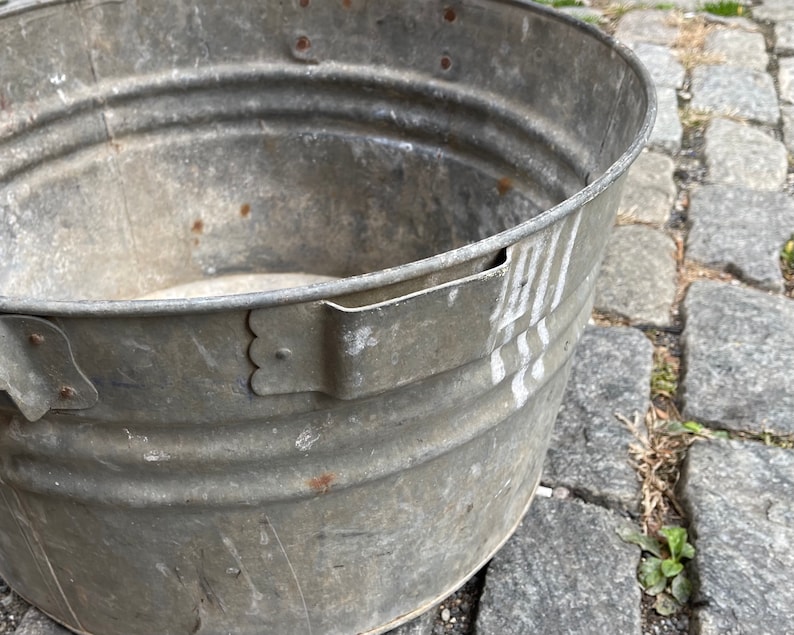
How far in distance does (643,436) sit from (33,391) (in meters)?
1.21

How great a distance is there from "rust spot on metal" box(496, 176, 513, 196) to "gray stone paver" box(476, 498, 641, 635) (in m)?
0.65

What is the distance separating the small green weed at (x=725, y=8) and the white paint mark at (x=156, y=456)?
3.42 meters

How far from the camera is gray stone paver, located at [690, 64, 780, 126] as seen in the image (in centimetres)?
281

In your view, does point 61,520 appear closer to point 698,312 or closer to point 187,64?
point 187,64

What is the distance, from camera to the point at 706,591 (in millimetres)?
1339

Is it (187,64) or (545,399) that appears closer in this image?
(545,399)

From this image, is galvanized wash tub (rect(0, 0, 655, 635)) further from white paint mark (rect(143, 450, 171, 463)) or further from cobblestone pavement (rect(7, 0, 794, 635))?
cobblestone pavement (rect(7, 0, 794, 635))

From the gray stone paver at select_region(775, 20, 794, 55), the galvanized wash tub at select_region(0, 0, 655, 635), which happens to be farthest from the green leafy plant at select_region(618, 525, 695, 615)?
the gray stone paver at select_region(775, 20, 794, 55)

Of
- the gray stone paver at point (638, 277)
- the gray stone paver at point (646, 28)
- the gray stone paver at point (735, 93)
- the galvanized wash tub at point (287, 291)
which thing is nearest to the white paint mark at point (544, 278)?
the galvanized wash tub at point (287, 291)

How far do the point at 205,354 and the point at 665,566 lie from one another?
96 centimetres

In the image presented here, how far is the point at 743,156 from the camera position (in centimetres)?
258

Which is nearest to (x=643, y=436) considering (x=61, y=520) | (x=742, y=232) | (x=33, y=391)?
(x=742, y=232)

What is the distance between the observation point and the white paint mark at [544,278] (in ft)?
2.94

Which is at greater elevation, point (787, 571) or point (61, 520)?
point (61, 520)
